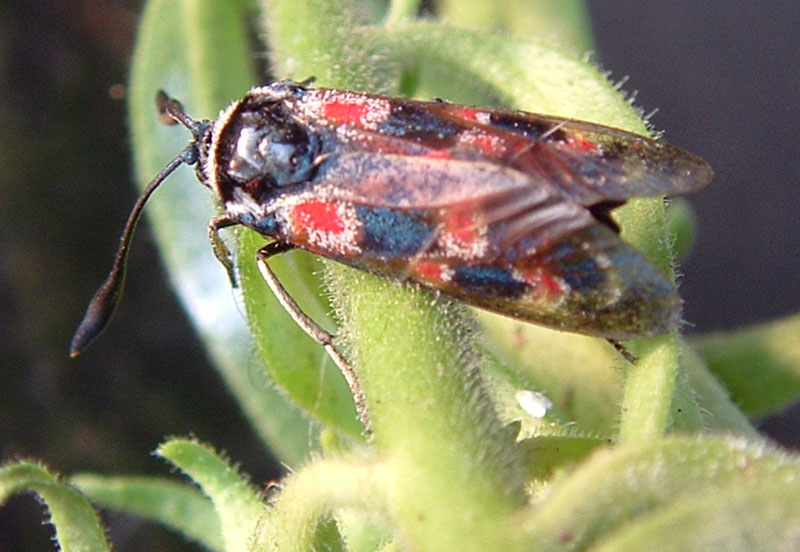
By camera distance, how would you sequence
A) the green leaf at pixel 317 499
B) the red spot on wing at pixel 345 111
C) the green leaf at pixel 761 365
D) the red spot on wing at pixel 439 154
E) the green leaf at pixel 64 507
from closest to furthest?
the green leaf at pixel 317 499
the green leaf at pixel 64 507
the red spot on wing at pixel 439 154
the red spot on wing at pixel 345 111
the green leaf at pixel 761 365

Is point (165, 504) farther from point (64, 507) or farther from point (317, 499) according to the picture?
point (317, 499)

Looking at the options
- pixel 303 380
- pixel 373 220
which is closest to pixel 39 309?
pixel 303 380

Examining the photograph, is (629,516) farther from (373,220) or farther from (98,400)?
(98,400)

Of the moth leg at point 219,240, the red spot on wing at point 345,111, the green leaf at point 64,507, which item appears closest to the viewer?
the green leaf at point 64,507

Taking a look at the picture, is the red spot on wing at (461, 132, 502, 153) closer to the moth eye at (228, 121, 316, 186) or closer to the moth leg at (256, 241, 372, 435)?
the moth eye at (228, 121, 316, 186)

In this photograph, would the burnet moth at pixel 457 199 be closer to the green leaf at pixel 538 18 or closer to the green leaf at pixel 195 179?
the green leaf at pixel 195 179

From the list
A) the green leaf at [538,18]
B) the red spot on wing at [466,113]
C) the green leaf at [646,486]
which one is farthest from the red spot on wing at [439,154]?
the green leaf at [538,18]

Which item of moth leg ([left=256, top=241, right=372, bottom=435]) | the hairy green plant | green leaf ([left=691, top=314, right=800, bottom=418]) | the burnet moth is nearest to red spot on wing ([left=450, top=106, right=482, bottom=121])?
the burnet moth
